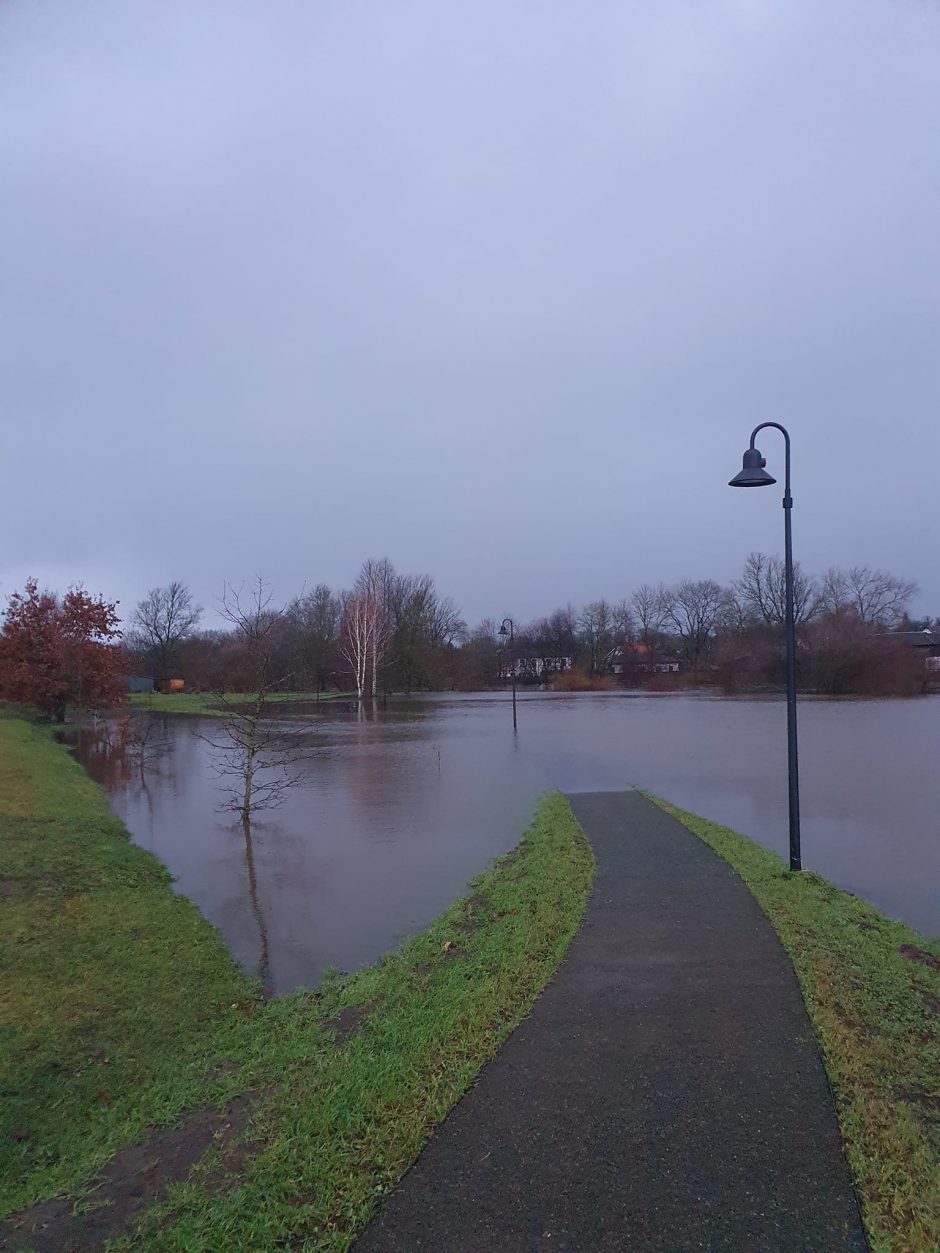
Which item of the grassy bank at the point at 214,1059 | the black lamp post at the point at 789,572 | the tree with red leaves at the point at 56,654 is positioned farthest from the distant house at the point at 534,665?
the grassy bank at the point at 214,1059

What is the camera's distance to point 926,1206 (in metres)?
2.69

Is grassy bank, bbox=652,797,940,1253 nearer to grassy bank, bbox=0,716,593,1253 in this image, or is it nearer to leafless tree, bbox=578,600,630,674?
grassy bank, bbox=0,716,593,1253

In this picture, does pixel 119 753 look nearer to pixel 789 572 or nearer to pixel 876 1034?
pixel 789 572

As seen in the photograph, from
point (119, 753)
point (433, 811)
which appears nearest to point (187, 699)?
point (119, 753)

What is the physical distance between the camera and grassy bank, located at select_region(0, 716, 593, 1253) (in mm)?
2859

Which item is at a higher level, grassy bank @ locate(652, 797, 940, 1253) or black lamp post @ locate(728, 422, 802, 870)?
black lamp post @ locate(728, 422, 802, 870)

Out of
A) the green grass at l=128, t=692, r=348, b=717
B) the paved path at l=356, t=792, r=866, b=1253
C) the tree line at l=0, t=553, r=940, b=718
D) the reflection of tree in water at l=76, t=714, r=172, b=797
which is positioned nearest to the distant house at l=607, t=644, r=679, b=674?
the tree line at l=0, t=553, r=940, b=718

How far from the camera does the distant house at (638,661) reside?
74.8 meters

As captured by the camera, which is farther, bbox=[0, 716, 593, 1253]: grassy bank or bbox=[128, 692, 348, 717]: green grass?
bbox=[128, 692, 348, 717]: green grass

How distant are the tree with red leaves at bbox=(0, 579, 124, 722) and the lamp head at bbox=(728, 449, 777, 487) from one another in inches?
1041

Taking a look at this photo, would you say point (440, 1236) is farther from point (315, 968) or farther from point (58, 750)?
point (58, 750)

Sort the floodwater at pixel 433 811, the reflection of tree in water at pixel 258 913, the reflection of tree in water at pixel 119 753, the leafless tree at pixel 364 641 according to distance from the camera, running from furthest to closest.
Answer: the leafless tree at pixel 364 641
the reflection of tree in water at pixel 119 753
the floodwater at pixel 433 811
the reflection of tree in water at pixel 258 913

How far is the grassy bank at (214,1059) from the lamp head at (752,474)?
403cm

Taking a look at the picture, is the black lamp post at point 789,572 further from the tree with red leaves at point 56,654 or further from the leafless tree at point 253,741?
the tree with red leaves at point 56,654
